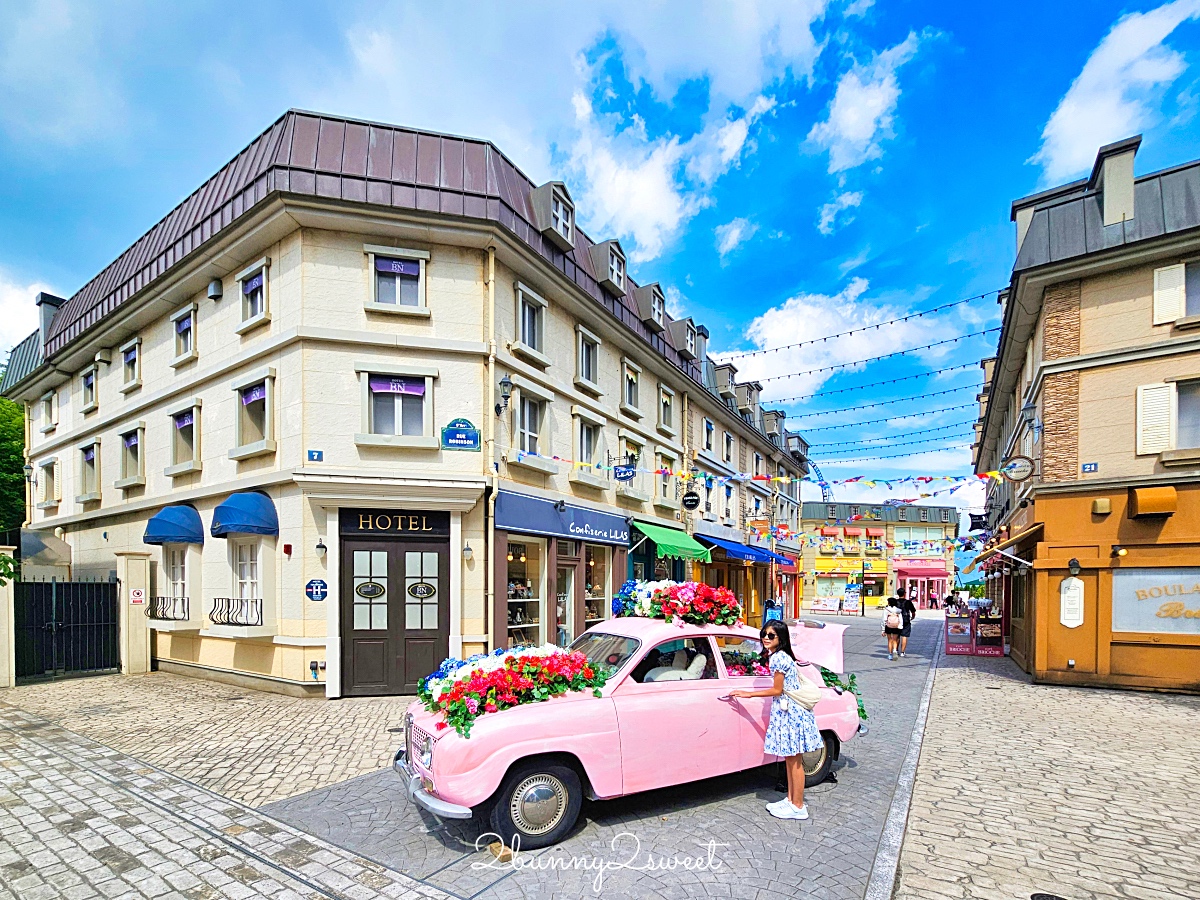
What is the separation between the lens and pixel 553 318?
14070 millimetres

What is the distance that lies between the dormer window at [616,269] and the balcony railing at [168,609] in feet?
38.1

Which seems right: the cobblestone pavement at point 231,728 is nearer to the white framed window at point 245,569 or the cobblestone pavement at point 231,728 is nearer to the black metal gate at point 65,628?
the black metal gate at point 65,628

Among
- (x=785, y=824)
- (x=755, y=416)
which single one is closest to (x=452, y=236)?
(x=785, y=824)

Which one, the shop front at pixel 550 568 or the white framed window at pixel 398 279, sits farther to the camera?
the shop front at pixel 550 568

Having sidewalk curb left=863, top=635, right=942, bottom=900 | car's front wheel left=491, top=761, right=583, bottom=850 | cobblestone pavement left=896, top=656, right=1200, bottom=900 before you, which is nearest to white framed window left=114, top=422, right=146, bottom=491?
car's front wheel left=491, top=761, right=583, bottom=850

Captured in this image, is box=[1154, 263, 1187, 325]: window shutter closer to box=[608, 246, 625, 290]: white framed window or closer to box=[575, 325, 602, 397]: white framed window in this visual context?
box=[608, 246, 625, 290]: white framed window

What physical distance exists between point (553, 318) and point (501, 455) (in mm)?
3778

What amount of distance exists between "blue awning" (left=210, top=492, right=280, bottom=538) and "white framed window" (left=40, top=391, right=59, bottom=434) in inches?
518

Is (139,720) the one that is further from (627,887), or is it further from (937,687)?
(937,687)

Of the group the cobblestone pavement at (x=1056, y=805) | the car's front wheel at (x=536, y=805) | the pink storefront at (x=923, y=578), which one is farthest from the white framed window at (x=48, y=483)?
the pink storefront at (x=923, y=578)

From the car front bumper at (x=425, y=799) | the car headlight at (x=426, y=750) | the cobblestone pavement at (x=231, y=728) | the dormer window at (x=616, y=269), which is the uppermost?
the dormer window at (x=616, y=269)

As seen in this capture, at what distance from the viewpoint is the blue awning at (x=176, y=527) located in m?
12.3

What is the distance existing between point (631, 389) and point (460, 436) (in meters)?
7.75

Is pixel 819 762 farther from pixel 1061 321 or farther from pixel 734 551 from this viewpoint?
pixel 734 551
